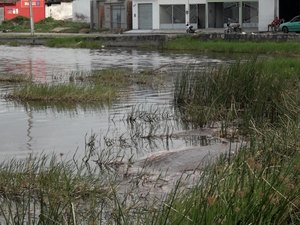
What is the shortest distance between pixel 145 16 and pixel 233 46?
2180 cm

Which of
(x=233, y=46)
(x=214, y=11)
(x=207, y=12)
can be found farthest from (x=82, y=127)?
(x=214, y=11)

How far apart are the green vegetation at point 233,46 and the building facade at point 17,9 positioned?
29.4 meters

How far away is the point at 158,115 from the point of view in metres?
13.4

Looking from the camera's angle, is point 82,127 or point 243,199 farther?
point 82,127

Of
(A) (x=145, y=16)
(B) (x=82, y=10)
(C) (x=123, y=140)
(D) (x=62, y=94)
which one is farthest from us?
(B) (x=82, y=10)

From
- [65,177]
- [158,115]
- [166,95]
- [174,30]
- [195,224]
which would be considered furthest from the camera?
[174,30]

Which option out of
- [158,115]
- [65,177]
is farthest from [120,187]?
[158,115]

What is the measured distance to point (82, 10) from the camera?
209ft

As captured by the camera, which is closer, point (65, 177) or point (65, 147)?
point (65, 177)

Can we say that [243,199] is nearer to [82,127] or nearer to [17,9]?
[82,127]

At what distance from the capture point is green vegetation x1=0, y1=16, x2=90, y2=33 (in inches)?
2317

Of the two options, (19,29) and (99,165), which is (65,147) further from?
(19,29)

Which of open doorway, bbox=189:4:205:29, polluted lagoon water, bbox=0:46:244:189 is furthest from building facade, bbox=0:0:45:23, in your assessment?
polluted lagoon water, bbox=0:46:244:189

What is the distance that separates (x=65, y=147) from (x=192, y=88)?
443 cm
